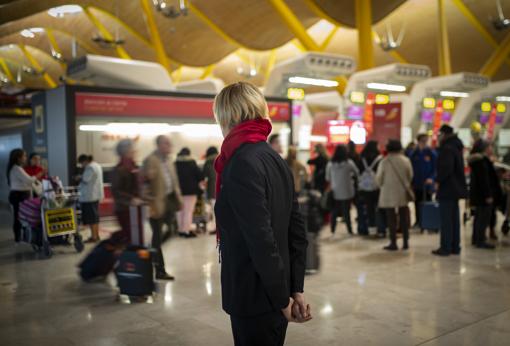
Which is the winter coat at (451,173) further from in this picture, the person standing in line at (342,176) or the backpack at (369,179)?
the person standing in line at (342,176)

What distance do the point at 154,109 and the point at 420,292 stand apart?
8.09 m

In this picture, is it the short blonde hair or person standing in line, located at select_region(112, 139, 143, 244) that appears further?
person standing in line, located at select_region(112, 139, 143, 244)

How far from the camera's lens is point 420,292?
17.3ft

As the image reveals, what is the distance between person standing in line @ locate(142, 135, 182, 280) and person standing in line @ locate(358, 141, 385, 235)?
4.00m

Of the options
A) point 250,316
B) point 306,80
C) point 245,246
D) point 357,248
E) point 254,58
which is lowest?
point 357,248

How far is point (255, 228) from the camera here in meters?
1.78

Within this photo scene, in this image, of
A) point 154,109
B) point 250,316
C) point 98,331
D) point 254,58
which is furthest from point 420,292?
point 254,58

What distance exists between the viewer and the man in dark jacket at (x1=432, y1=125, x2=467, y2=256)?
22.7 ft

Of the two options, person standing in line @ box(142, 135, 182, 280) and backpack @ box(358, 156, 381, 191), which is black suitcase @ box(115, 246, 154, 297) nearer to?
person standing in line @ box(142, 135, 182, 280)

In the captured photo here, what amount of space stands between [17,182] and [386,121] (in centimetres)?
1019

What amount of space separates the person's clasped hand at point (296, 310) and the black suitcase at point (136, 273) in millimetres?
3240

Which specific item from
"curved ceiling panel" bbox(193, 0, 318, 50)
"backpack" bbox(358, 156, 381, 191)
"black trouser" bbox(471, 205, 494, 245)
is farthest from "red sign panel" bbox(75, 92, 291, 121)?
"curved ceiling panel" bbox(193, 0, 318, 50)

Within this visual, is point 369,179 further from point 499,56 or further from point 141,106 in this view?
point 499,56

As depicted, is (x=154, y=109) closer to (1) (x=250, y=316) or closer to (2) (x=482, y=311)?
(2) (x=482, y=311)
